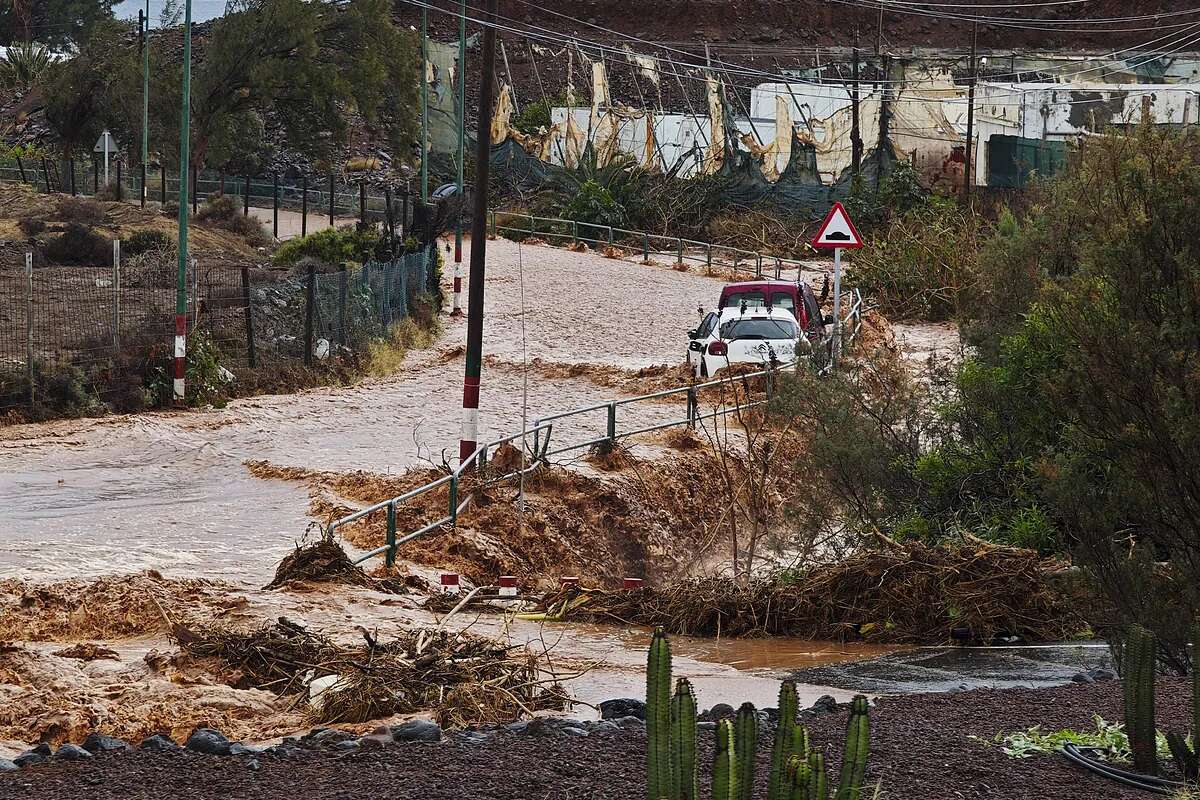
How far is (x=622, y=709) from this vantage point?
911cm

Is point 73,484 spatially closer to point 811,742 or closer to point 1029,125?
point 811,742

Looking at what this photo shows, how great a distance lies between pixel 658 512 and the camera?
62.9ft

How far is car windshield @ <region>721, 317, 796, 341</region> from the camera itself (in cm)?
2664

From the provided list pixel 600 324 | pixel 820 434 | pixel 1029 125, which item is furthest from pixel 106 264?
pixel 1029 125

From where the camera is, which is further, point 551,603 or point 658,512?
point 658,512

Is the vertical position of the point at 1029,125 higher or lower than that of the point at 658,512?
higher

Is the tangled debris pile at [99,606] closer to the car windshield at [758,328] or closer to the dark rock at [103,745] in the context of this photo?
the dark rock at [103,745]

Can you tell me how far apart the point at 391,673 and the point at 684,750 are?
13.0ft

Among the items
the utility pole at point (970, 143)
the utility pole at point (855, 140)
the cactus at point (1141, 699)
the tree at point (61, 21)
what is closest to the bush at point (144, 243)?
the utility pole at point (970, 143)

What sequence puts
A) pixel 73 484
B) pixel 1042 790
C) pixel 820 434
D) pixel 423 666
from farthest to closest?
pixel 73 484
pixel 820 434
pixel 423 666
pixel 1042 790

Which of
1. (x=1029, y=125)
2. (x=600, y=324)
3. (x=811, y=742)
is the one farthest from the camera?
(x=1029, y=125)

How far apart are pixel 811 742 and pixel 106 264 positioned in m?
29.4

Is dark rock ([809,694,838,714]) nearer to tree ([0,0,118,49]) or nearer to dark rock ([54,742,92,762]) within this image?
dark rock ([54,742,92,762])

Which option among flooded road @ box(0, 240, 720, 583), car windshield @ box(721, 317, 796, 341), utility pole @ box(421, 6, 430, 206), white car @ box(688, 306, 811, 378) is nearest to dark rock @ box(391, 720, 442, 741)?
flooded road @ box(0, 240, 720, 583)
